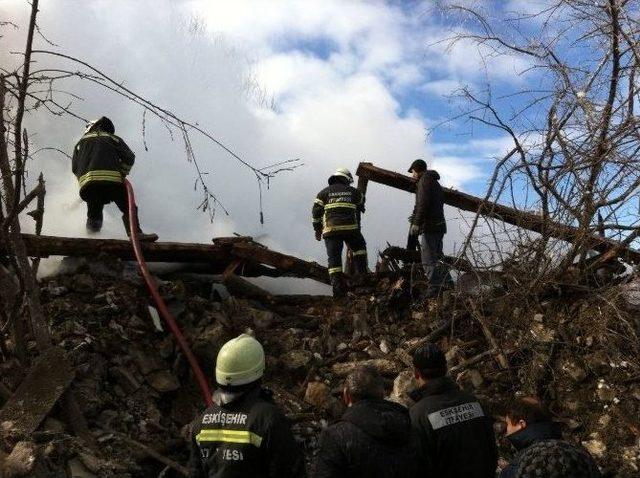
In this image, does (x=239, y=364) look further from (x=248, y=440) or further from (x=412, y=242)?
(x=412, y=242)

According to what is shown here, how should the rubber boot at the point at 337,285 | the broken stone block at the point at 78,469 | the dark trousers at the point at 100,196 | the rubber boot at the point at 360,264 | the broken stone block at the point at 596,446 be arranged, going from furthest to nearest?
the rubber boot at the point at 360,264, the rubber boot at the point at 337,285, the dark trousers at the point at 100,196, the broken stone block at the point at 596,446, the broken stone block at the point at 78,469

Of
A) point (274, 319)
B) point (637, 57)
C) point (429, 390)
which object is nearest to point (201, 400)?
point (274, 319)

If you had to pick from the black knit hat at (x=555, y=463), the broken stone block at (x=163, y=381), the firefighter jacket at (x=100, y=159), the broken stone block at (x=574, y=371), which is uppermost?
the firefighter jacket at (x=100, y=159)

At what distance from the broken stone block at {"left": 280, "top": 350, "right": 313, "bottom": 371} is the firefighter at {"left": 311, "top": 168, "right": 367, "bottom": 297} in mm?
1228

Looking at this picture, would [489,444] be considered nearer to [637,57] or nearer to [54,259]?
[637,57]

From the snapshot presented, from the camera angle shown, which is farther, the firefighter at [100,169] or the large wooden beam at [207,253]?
the firefighter at [100,169]

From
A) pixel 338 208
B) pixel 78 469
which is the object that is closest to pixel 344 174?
pixel 338 208

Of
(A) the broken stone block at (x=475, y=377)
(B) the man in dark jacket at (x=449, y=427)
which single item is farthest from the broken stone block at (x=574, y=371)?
(B) the man in dark jacket at (x=449, y=427)

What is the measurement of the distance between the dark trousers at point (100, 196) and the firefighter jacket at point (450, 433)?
16.1ft

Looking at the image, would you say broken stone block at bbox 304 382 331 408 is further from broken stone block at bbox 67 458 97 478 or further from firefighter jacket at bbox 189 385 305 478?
firefighter jacket at bbox 189 385 305 478

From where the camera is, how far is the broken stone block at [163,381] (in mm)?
5203

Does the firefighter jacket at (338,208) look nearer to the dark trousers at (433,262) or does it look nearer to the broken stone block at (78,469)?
the dark trousers at (433,262)

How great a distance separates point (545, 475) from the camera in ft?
5.46

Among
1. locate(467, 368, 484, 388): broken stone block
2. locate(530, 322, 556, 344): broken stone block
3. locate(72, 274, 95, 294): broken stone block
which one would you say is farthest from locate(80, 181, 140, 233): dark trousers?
locate(530, 322, 556, 344): broken stone block
